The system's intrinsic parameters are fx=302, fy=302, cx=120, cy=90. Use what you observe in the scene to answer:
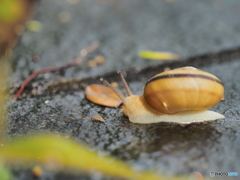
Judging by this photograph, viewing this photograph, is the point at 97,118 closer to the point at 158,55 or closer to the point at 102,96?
the point at 102,96

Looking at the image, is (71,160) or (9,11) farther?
(9,11)

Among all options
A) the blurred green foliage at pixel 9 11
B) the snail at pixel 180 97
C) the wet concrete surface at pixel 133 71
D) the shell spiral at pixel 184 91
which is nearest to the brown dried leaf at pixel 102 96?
the wet concrete surface at pixel 133 71

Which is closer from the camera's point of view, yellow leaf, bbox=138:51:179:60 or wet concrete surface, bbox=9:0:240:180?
wet concrete surface, bbox=9:0:240:180

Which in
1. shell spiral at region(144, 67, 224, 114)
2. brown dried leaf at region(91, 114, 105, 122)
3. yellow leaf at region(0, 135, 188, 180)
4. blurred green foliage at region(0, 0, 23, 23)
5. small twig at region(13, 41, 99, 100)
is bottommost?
yellow leaf at region(0, 135, 188, 180)

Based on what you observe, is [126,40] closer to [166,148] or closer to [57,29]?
[57,29]

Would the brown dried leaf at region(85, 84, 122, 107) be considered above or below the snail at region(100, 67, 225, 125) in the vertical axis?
above

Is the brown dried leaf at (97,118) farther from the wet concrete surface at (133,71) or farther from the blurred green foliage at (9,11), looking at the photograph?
the blurred green foliage at (9,11)

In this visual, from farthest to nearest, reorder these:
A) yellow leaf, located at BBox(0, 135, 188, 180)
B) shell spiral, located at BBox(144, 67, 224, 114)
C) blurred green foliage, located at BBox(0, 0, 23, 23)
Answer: blurred green foliage, located at BBox(0, 0, 23, 23) < shell spiral, located at BBox(144, 67, 224, 114) < yellow leaf, located at BBox(0, 135, 188, 180)

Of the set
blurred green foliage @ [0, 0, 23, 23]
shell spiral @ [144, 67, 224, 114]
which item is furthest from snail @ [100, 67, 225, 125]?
blurred green foliage @ [0, 0, 23, 23]

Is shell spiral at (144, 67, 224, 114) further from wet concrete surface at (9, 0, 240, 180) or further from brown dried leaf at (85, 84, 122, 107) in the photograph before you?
brown dried leaf at (85, 84, 122, 107)

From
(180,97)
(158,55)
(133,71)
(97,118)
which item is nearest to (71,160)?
(97,118)
